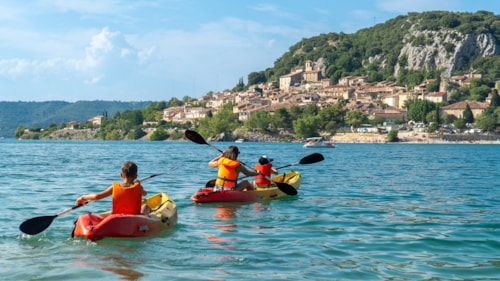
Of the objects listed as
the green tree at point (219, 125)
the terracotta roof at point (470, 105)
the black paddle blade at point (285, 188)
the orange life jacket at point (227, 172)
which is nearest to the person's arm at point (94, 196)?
the orange life jacket at point (227, 172)

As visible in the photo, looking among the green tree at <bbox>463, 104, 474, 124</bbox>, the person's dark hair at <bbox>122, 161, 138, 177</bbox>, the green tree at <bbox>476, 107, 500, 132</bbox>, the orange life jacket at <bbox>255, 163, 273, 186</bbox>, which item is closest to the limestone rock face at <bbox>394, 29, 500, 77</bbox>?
the green tree at <bbox>463, 104, 474, 124</bbox>

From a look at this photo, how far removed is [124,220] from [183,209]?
503 centimetres

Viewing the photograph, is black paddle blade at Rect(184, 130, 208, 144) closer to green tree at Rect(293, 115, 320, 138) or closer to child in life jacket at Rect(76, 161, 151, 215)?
child in life jacket at Rect(76, 161, 151, 215)

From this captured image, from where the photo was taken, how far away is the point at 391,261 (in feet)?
30.8

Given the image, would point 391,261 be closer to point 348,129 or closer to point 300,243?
point 300,243

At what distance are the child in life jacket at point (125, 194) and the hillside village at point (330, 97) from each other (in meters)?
124

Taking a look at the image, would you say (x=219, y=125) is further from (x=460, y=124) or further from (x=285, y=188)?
(x=285, y=188)

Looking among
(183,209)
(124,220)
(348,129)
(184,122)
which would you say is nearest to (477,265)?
(124,220)

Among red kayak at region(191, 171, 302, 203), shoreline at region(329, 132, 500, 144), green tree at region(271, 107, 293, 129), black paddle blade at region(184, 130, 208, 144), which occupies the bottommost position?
shoreline at region(329, 132, 500, 144)

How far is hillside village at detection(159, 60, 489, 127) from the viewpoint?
137 metres

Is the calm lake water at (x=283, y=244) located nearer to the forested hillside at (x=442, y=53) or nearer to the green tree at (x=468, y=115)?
the green tree at (x=468, y=115)

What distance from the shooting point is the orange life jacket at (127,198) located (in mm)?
10273

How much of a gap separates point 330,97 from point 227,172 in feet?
489

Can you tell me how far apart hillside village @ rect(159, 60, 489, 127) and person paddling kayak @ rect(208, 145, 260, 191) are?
119 metres
